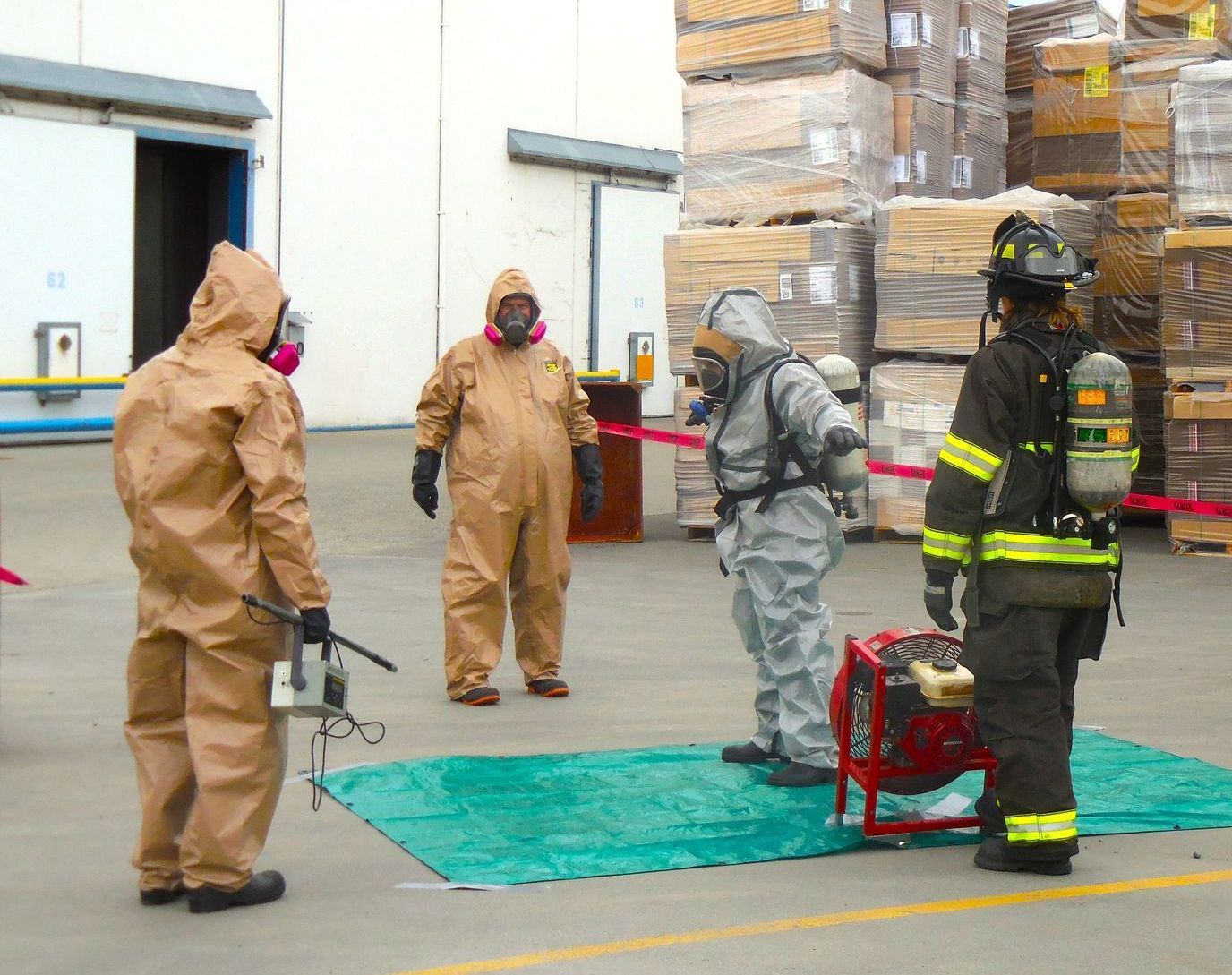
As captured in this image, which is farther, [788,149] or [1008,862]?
[788,149]

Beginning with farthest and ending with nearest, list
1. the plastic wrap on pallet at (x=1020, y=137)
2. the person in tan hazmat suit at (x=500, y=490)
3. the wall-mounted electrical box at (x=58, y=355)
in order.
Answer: the wall-mounted electrical box at (x=58, y=355) → the plastic wrap on pallet at (x=1020, y=137) → the person in tan hazmat suit at (x=500, y=490)

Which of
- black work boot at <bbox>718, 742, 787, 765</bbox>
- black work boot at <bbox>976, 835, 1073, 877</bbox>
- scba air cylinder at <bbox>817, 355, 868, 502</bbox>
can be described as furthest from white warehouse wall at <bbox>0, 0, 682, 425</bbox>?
black work boot at <bbox>976, 835, 1073, 877</bbox>

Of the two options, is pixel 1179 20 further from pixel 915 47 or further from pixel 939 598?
pixel 939 598

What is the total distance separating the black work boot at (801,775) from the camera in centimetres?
602

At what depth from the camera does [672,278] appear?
1261 cm

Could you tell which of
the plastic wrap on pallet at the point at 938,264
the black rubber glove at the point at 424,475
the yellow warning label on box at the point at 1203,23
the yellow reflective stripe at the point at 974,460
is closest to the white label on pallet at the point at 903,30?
the plastic wrap on pallet at the point at 938,264

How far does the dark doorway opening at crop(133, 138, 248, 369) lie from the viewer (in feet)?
70.0

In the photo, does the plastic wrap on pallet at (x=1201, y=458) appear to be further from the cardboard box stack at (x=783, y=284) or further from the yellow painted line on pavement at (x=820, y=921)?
the yellow painted line on pavement at (x=820, y=921)

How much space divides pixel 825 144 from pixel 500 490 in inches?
224

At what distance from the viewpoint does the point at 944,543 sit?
4.95 metres

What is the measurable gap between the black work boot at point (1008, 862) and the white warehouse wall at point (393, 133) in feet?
52.8

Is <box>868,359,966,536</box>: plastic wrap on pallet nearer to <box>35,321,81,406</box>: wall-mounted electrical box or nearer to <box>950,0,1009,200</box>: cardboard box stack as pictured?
<box>950,0,1009,200</box>: cardboard box stack

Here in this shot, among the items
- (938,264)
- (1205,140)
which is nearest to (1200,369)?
(1205,140)

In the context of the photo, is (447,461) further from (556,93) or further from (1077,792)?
(556,93)
